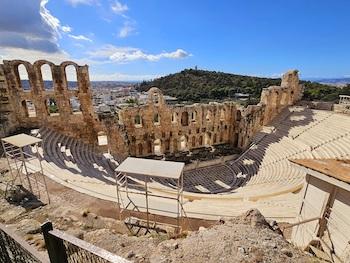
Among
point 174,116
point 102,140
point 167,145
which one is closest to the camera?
point 174,116

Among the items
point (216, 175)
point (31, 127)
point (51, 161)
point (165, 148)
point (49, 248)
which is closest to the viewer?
point (49, 248)

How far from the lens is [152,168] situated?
22.2 ft

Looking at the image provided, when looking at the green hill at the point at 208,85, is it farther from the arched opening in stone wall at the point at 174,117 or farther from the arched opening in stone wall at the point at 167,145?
the arched opening in stone wall at the point at 167,145

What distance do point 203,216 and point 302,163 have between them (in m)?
3.77

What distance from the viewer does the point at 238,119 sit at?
23391 millimetres

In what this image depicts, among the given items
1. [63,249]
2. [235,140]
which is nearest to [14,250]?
[63,249]

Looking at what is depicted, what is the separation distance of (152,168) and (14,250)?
4.08 metres

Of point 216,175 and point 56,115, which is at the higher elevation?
point 56,115

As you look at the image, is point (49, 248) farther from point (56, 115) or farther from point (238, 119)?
point (238, 119)

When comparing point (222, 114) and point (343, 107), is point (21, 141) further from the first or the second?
point (343, 107)

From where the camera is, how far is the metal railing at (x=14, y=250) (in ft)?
8.72

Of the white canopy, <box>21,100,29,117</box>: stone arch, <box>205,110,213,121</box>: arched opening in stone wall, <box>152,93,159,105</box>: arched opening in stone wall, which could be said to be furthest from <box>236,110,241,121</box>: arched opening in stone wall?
<box>21,100,29,117</box>: stone arch

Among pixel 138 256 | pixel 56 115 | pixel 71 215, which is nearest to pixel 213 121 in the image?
pixel 56 115

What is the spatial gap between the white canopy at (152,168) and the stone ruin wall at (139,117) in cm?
1157
